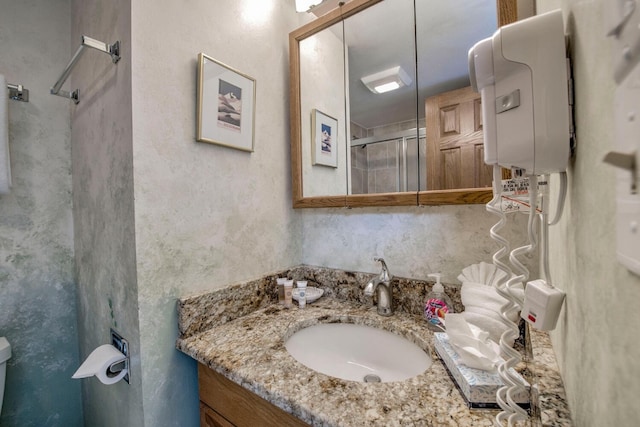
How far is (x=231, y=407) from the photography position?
71 centimetres

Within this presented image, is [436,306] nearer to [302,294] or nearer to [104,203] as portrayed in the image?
[302,294]

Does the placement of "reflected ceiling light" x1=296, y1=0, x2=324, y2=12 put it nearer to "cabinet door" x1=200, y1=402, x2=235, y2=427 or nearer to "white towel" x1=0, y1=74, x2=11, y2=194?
"white towel" x1=0, y1=74, x2=11, y2=194

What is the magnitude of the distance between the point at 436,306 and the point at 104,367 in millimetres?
990

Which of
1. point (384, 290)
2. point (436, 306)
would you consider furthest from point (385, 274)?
point (436, 306)

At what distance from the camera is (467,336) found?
0.58 meters

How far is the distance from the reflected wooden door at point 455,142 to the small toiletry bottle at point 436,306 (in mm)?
313

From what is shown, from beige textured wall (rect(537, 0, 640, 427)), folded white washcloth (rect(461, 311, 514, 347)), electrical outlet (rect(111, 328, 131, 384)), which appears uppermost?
beige textured wall (rect(537, 0, 640, 427))

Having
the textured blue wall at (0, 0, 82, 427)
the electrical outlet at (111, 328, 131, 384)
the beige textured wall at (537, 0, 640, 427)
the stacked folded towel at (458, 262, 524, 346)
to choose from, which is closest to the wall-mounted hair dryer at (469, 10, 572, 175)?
the beige textured wall at (537, 0, 640, 427)

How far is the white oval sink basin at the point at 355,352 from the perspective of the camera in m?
0.82

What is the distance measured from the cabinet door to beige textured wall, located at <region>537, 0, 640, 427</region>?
787 millimetres

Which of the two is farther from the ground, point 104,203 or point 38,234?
point 104,203

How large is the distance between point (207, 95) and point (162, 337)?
30.0 inches

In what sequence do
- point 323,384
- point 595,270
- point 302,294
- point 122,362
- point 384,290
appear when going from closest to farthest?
point 595,270 → point 323,384 → point 122,362 → point 384,290 → point 302,294

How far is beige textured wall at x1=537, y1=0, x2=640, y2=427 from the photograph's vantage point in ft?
0.70
